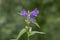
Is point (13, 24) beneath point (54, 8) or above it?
beneath

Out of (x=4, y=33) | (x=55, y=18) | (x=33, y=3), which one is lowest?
(x=4, y=33)

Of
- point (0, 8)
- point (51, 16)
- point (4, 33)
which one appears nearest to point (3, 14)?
point (0, 8)

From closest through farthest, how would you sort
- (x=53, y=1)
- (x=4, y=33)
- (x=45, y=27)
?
(x=4, y=33), (x=45, y=27), (x=53, y=1)

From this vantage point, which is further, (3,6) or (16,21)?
(3,6)

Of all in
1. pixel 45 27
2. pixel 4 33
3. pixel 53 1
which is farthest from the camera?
pixel 53 1

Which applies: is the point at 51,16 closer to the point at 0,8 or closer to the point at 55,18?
the point at 55,18

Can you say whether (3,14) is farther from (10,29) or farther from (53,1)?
(53,1)
